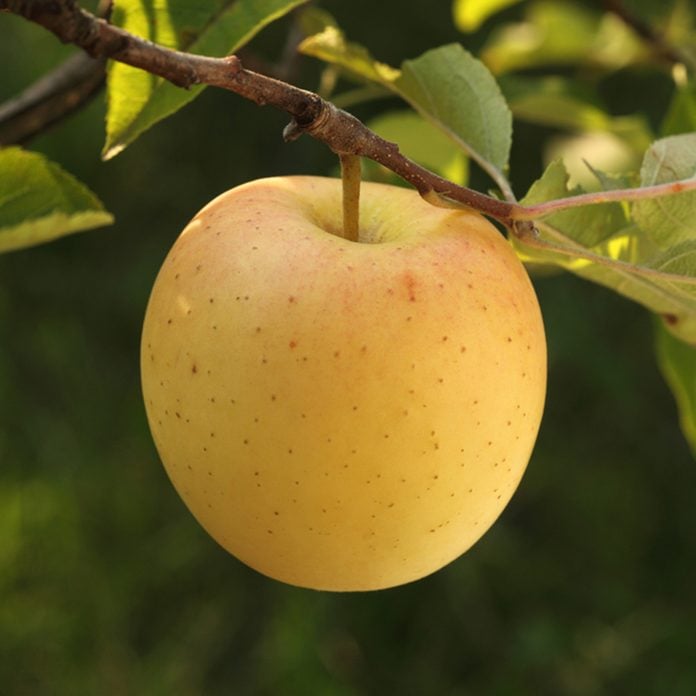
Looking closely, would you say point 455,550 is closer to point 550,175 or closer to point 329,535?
point 329,535

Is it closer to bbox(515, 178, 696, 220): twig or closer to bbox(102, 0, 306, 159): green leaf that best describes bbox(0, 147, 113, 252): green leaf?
bbox(102, 0, 306, 159): green leaf

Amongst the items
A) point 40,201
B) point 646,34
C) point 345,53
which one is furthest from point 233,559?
point 40,201

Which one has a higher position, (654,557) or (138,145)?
(138,145)

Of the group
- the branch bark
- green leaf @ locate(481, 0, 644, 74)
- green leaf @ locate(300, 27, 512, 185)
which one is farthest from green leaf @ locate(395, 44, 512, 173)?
green leaf @ locate(481, 0, 644, 74)

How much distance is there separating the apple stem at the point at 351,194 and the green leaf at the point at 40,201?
0.12 m

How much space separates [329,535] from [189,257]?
0.51 ft

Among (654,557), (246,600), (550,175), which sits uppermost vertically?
(550,175)

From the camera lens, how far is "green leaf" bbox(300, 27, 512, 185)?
622 mm

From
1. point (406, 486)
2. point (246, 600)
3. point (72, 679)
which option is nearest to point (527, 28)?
point (406, 486)

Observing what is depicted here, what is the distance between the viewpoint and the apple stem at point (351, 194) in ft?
1.67

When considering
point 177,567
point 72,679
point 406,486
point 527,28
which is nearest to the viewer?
point 406,486

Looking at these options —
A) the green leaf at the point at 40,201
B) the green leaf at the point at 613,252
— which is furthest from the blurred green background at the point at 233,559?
the green leaf at the point at 40,201

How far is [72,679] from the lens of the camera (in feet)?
5.64

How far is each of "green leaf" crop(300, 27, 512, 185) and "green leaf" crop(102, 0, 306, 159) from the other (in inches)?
3.6
